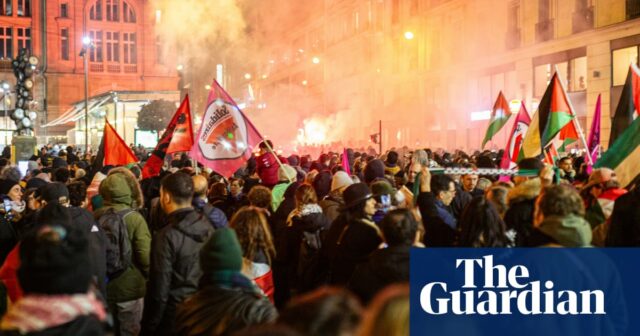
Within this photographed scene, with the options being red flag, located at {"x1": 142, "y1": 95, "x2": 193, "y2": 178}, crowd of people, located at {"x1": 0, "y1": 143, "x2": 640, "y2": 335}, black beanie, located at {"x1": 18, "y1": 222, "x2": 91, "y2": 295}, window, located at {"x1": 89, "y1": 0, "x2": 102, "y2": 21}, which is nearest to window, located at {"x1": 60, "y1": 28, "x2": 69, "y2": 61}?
window, located at {"x1": 89, "y1": 0, "x2": 102, "y2": 21}

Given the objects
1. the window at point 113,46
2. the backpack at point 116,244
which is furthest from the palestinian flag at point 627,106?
the window at point 113,46

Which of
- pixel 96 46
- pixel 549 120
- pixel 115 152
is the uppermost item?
pixel 96 46

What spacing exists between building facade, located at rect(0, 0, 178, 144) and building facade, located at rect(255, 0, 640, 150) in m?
16.5

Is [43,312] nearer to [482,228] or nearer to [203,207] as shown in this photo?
[482,228]

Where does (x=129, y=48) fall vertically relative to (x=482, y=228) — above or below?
above

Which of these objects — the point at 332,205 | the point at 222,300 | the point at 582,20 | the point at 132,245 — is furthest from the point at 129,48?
the point at 222,300

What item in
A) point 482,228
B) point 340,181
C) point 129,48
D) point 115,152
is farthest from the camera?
point 129,48

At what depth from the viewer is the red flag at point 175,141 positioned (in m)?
10.0

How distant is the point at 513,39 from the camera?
110ft

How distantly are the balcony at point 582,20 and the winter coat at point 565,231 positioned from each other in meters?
25.9

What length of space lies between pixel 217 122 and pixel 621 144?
15.6ft

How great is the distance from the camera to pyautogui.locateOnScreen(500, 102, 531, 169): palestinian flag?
10.3 m

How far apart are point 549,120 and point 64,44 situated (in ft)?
191

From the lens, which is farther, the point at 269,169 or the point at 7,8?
the point at 7,8
